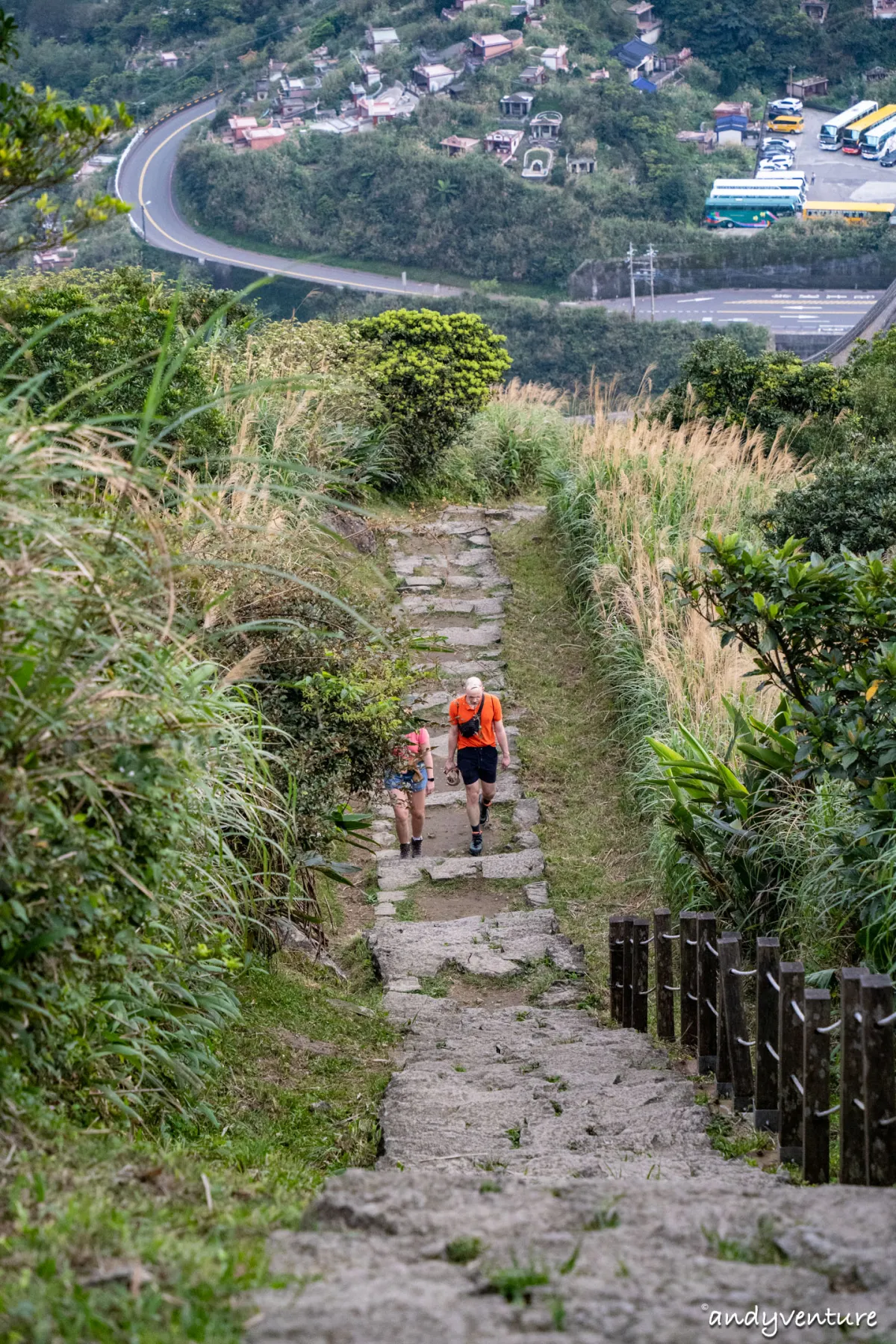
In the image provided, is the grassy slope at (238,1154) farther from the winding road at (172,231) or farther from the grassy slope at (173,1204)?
the winding road at (172,231)

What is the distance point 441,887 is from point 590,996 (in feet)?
4.68

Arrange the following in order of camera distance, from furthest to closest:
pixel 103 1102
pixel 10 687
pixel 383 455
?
pixel 383 455, pixel 103 1102, pixel 10 687

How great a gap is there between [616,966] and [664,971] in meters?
0.44

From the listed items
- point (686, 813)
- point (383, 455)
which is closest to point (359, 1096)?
point (686, 813)

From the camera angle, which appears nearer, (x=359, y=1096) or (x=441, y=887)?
(x=359, y=1096)

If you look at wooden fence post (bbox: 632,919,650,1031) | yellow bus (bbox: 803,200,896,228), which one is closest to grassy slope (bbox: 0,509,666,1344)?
wooden fence post (bbox: 632,919,650,1031)

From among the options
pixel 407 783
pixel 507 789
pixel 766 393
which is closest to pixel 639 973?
pixel 407 783

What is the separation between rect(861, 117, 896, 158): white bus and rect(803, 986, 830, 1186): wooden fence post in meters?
52.9

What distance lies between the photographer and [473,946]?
5.45 meters

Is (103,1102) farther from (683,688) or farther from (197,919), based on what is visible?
(683,688)

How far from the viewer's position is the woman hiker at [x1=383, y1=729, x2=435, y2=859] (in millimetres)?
6039

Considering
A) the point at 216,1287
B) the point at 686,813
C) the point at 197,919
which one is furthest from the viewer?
the point at 686,813

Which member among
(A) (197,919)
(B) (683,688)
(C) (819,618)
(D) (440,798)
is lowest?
(D) (440,798)

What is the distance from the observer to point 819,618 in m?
4.23
